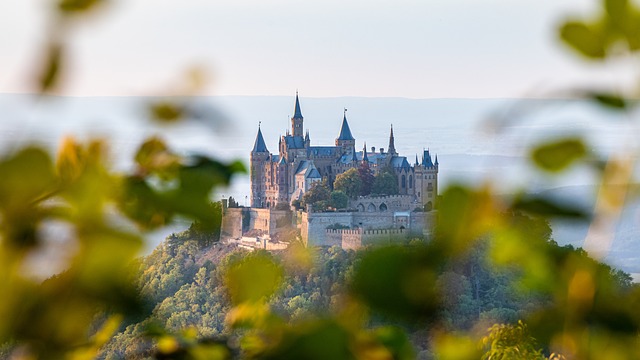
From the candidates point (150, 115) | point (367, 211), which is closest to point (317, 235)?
Answer: point (367, 211)

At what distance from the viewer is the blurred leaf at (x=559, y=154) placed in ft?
1.49

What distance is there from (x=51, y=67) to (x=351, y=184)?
2736cm

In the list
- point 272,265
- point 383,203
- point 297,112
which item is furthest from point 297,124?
point 272,265

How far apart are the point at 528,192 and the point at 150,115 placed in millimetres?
188

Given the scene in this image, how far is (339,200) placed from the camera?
89.3 ft

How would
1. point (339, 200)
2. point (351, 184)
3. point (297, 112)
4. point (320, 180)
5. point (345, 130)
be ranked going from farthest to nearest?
point (297, 112)
point (345, 130)
point (320, 180)
point (351, 184)
point (339, 200)

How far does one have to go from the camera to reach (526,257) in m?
0.48

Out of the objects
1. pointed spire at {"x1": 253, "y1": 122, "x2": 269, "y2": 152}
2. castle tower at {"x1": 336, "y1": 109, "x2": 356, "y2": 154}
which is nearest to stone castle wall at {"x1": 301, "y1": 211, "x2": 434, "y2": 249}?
pointed spire at {"x1": 253, "y1": 122, "x2": 269, "y2": 152}

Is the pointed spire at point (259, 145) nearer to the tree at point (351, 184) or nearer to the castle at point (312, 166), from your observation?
the castle at point (312, 166)

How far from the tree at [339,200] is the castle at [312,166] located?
1.36 m

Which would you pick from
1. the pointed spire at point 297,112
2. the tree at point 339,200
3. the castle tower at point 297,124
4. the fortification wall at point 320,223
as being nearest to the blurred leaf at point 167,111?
the fortification wall at point 320,223

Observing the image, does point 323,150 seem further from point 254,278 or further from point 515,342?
point 254,278

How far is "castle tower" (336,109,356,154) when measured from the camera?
3067 cm

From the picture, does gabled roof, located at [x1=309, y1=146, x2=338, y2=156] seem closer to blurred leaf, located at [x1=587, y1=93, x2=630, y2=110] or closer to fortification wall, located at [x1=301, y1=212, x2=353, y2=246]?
fortification wall, located at [x1=301, y1=212, x2=353, y2=246]
